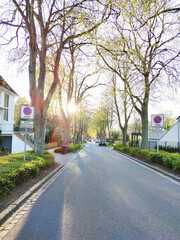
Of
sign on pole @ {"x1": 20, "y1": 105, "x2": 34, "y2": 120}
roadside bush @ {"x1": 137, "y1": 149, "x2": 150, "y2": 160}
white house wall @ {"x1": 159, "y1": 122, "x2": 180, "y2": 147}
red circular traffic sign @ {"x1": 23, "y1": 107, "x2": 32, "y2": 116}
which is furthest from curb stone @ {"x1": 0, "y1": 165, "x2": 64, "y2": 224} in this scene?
white house wall @ {"x1": 159, "y1": 122, "x2": 180, "y2": 147}

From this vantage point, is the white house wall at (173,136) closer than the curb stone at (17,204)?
No

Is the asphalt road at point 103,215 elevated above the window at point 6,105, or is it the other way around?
the window at point 6,105

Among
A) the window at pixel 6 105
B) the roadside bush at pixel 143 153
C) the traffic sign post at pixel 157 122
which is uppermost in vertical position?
the window at pixel 6 105

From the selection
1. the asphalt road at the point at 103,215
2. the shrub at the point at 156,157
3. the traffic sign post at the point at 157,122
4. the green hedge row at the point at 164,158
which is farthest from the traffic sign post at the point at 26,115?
the traffic sign post at the point at 157,122

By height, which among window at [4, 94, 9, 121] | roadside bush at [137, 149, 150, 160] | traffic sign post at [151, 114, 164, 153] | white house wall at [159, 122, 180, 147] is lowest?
roadside bush at [137, 149, 150, 160]

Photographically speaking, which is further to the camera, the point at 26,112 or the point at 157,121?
the point at 157,121

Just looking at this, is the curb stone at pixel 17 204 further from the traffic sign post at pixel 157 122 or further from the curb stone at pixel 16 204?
the traffic sign post at pixel 157 122

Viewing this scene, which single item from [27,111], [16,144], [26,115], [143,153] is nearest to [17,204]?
[26,115]

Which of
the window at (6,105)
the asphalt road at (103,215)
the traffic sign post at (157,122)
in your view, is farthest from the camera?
A: the window at (6,105)

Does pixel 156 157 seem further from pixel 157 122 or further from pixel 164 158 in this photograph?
pixel 157 122

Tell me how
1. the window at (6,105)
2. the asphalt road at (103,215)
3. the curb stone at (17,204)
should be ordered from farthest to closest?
1. the window at (6,105)
2. the curb stone at (17,204)
3. the asphalt road at (103,215)

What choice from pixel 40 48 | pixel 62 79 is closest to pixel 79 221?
pixel 40 48

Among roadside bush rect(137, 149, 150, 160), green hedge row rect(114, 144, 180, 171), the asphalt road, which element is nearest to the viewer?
the asphalt road

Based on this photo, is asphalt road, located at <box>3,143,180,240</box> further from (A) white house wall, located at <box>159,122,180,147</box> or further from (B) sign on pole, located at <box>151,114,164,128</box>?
(A) white house wall, located at <box>159,122,180,147</box>
